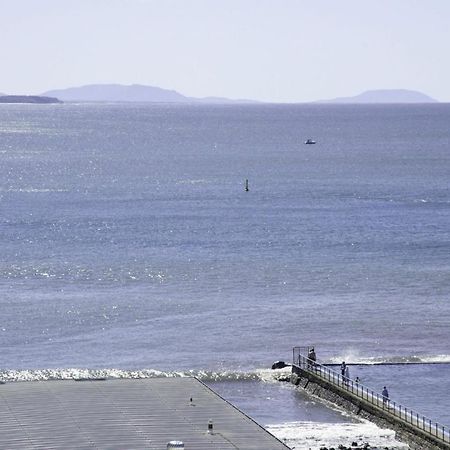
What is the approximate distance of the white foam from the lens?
4781 centimetres

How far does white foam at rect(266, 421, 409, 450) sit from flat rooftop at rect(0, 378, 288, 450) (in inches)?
176

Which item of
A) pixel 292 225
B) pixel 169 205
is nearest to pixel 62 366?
pixel 292 225

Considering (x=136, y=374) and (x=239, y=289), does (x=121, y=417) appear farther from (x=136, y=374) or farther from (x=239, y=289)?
(x=239, y=289)

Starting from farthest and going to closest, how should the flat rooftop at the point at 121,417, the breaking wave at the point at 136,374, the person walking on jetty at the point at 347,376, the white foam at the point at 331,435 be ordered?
the breaking wave at the point at 136,374
the person walking on jetty at the point at 347,376
the white foam at the point at 331,435
the flat rooftop at the point at 121,417

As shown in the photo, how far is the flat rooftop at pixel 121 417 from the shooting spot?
127ft

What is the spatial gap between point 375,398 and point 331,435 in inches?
160

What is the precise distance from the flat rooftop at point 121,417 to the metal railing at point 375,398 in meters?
8.06

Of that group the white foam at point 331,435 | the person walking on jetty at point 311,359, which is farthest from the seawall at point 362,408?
the person walking on jetty at point 311,359

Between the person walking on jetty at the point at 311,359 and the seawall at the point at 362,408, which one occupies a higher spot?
the person walking on jetty at the point at 311,359

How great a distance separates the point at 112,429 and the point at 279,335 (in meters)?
30.1

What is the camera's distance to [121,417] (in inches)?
1649

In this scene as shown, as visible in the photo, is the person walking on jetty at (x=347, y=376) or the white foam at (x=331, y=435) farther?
the person walking on jetty at (x=347, y=376)

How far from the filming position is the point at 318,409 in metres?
54.1

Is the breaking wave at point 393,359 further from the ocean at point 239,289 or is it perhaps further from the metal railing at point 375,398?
the metal railing at point 375,398
